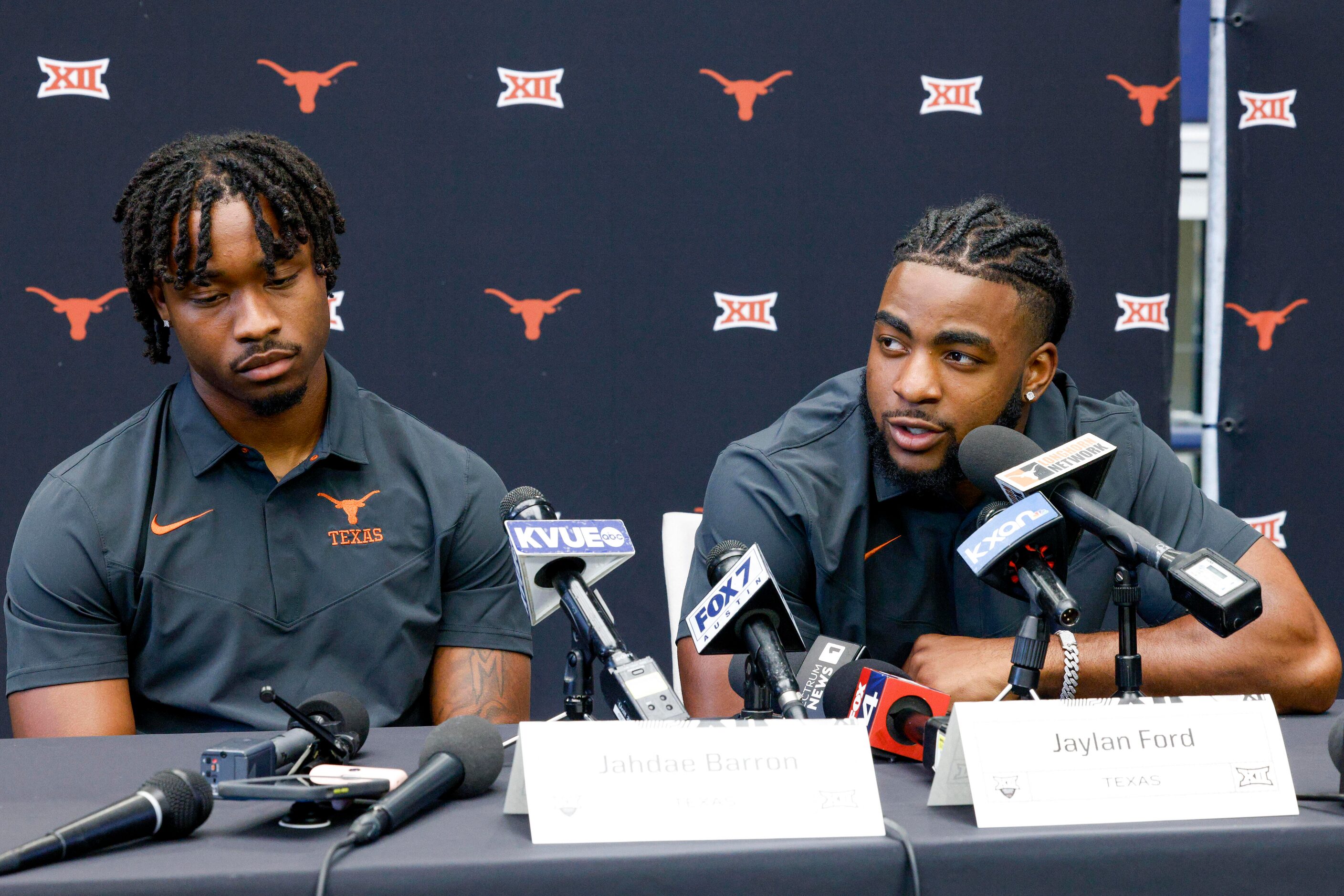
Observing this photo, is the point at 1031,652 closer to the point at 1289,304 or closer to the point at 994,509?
the point at 994,509

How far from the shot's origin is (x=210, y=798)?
835 mm

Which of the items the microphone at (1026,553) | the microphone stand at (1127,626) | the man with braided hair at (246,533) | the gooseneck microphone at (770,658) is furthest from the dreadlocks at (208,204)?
the microphone stand at (1127,626)

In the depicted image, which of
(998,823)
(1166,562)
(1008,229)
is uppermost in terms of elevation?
(1008,229)

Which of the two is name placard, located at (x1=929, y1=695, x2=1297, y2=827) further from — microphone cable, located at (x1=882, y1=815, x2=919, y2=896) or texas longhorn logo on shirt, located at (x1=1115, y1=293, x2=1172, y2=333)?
texas longhorn logo on shirt, located at (x1=1115, y1=293, x2=1172, y2=333)

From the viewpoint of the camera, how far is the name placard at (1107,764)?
851 millimetres

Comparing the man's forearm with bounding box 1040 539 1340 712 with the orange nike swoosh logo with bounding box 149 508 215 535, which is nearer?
the man's forearm with bounding box 1040 539 1340 712

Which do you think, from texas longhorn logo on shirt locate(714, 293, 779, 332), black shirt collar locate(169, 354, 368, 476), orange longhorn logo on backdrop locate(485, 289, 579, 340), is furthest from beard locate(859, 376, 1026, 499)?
orange longhorn logo on backdrop locate(485, 289, 579, 340)

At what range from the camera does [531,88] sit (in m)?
2.44

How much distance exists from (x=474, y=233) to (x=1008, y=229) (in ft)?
4.01

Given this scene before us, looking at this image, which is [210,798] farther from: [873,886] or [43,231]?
[43,231]

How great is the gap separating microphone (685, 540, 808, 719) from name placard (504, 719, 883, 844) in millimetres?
41

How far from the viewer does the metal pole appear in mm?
2607

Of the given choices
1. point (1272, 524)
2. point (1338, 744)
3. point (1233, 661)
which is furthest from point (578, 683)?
point (1272, 524)

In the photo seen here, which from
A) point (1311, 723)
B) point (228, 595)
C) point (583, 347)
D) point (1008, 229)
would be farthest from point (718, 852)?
point (583, 347)
